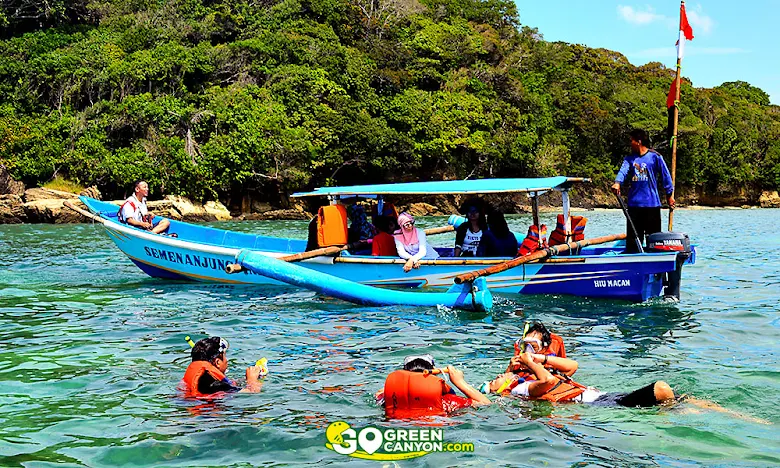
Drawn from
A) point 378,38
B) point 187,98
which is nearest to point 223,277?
point 187,98

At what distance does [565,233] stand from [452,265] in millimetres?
1908

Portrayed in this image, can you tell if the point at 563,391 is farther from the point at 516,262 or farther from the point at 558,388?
the point at 516,262

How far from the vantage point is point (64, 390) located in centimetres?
681

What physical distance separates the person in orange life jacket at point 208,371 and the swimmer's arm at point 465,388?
1.95m

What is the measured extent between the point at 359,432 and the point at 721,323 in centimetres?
653

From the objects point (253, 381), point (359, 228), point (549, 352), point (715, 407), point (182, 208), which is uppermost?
point (182, 208)

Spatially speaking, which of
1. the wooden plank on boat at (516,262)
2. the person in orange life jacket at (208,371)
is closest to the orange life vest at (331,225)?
the wooden plank on boat at (516,262)

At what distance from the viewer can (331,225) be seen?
510 inches

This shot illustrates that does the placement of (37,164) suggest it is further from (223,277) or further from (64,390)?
(64,390)

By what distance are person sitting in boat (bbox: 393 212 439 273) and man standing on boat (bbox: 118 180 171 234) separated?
5.48m

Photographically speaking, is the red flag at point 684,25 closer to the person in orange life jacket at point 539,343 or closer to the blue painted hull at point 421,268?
the blue painted hull at point 421,268

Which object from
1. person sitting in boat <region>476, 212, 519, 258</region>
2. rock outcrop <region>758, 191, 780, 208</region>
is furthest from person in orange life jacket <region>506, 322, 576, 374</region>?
rock outcrop <region>758, 191, 780, 208</region>

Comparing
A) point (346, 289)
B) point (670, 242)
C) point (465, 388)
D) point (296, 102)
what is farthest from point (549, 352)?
point (296, 102)

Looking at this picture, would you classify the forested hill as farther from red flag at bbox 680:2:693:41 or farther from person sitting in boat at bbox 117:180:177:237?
red flag at bbox 680:2:693:41
